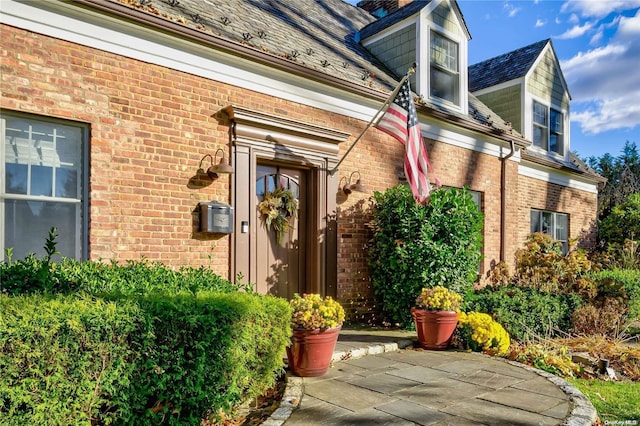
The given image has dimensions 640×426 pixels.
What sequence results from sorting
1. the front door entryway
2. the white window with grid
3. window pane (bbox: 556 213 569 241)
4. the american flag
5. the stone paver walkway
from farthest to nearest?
window pane (bbox: 556 213 569 241) < the white window with grid < the american flag < the front door entryway < the stone paver walkway

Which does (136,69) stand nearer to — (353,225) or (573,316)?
(353,225)

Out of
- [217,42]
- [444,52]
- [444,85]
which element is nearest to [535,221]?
[444,85]

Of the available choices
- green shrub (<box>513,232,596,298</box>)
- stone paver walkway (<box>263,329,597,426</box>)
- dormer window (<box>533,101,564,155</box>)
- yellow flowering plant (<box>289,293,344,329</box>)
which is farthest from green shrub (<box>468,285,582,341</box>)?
dormer window (<box>533,101,564,155</box>)

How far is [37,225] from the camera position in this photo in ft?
15.0

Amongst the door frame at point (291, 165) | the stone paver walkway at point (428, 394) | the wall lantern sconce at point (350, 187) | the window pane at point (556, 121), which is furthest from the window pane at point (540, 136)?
the stone paver walkway at point (428, 394)

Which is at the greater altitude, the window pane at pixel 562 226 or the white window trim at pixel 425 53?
the white window trim at pixel 425 53

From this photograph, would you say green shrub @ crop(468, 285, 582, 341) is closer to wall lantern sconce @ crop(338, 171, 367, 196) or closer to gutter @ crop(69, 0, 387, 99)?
wall lantern sconce @ crop(338, 171, 367, 196)

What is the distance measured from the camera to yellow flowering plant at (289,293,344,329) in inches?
173

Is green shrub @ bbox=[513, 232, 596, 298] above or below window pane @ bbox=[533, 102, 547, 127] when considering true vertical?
below

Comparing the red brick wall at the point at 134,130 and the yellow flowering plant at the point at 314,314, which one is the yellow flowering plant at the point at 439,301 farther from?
Result: the red brick wall at the point at 134,130

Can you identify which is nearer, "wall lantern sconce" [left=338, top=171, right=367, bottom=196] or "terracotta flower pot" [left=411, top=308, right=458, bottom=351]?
"terracotta flower pot" [left=411, top=308, right=458, bottom=351]

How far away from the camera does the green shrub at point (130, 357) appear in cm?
246

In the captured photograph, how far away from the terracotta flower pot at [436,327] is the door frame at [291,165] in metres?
1.66

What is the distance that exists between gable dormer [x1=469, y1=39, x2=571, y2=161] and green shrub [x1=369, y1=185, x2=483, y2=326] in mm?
6149
